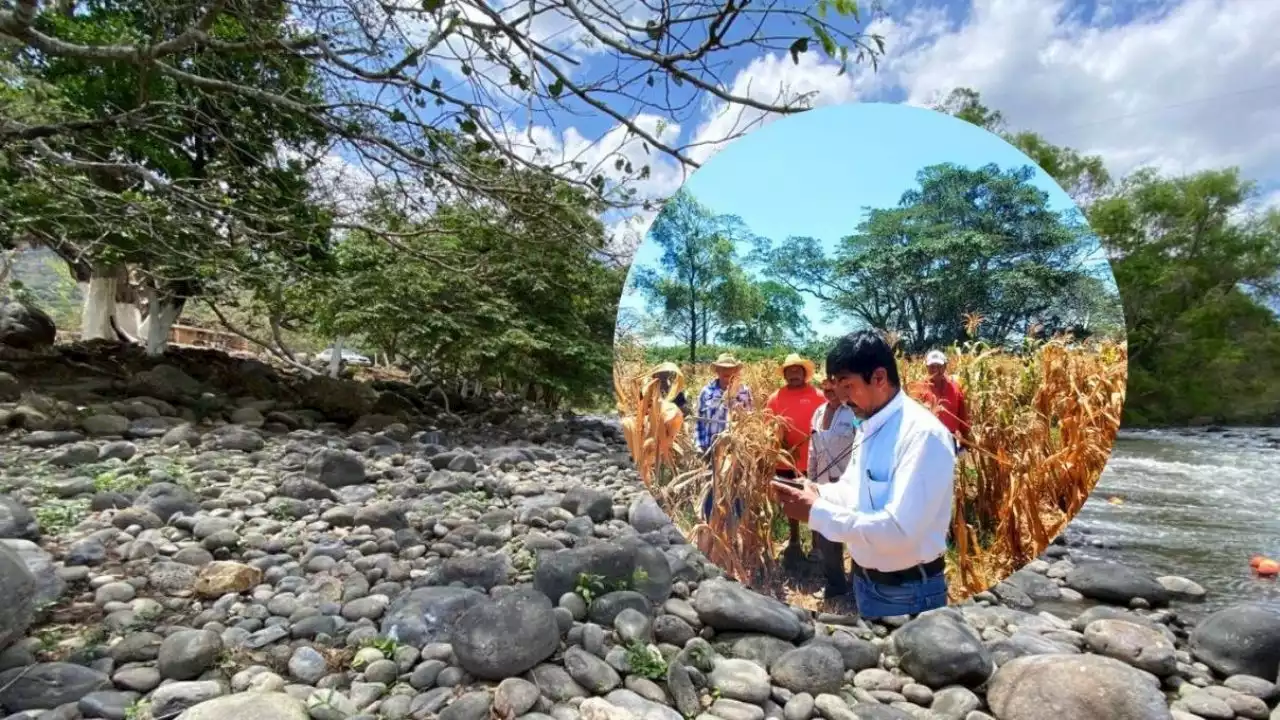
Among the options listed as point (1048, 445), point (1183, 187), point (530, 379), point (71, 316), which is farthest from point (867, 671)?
point (71, 316)

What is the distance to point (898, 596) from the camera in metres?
1.46

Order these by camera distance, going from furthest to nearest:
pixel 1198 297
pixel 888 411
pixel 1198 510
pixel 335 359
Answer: pixel 335 359
pixel 1198 510
pixel 1198 297
pixel 888 411

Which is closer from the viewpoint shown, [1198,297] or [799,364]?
[799,364]

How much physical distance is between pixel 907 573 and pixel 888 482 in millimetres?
226

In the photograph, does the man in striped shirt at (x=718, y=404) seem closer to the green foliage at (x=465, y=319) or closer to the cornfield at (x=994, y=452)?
the cornfield at (x=994, y=452)

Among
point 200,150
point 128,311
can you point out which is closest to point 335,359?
point 200,150

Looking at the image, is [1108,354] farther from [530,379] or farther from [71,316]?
[71,316]

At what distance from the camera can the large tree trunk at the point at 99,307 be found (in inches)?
620

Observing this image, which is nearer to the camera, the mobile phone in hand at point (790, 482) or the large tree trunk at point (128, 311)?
the mobile phone in hand at point (790, 482)

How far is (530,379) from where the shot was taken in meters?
12.5

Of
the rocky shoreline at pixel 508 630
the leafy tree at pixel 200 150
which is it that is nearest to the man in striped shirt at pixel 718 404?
the rocky shoreline at pixel 508 630

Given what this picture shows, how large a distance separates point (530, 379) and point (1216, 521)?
1030cm

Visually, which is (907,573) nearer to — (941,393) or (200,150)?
(941,393)

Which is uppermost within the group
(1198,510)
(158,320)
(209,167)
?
(209,167)
